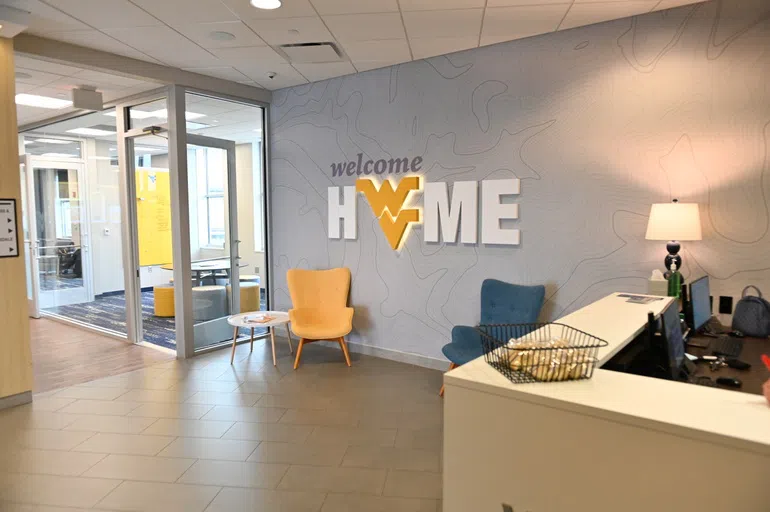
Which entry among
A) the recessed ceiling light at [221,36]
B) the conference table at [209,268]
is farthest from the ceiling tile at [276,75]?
the conference table at [209,268]

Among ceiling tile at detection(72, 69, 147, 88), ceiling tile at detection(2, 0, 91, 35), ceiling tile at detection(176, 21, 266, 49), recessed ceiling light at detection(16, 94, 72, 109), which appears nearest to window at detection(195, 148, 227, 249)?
ceiling tile at detection(72, 69, 147, 88)

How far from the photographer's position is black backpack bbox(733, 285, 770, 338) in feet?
9.94

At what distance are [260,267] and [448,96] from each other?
3206 millimetres

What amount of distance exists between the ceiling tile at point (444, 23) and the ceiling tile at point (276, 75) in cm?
159

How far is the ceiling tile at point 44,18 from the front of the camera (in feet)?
11.3

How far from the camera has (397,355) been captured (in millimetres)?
5211

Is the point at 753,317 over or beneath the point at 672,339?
beneath

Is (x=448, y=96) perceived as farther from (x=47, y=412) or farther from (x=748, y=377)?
(x=47, y=412)

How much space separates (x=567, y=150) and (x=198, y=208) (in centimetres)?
391

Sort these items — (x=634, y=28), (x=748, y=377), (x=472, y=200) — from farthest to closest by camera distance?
(x=472, y=200)
(x=634, y=28)
(x=748, y=377)

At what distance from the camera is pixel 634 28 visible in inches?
147

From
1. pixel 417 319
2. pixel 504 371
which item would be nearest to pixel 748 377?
pixel 504 371

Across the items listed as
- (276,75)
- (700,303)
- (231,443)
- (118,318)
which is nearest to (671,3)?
(700,303)

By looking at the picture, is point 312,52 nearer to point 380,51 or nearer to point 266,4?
point 380,51
